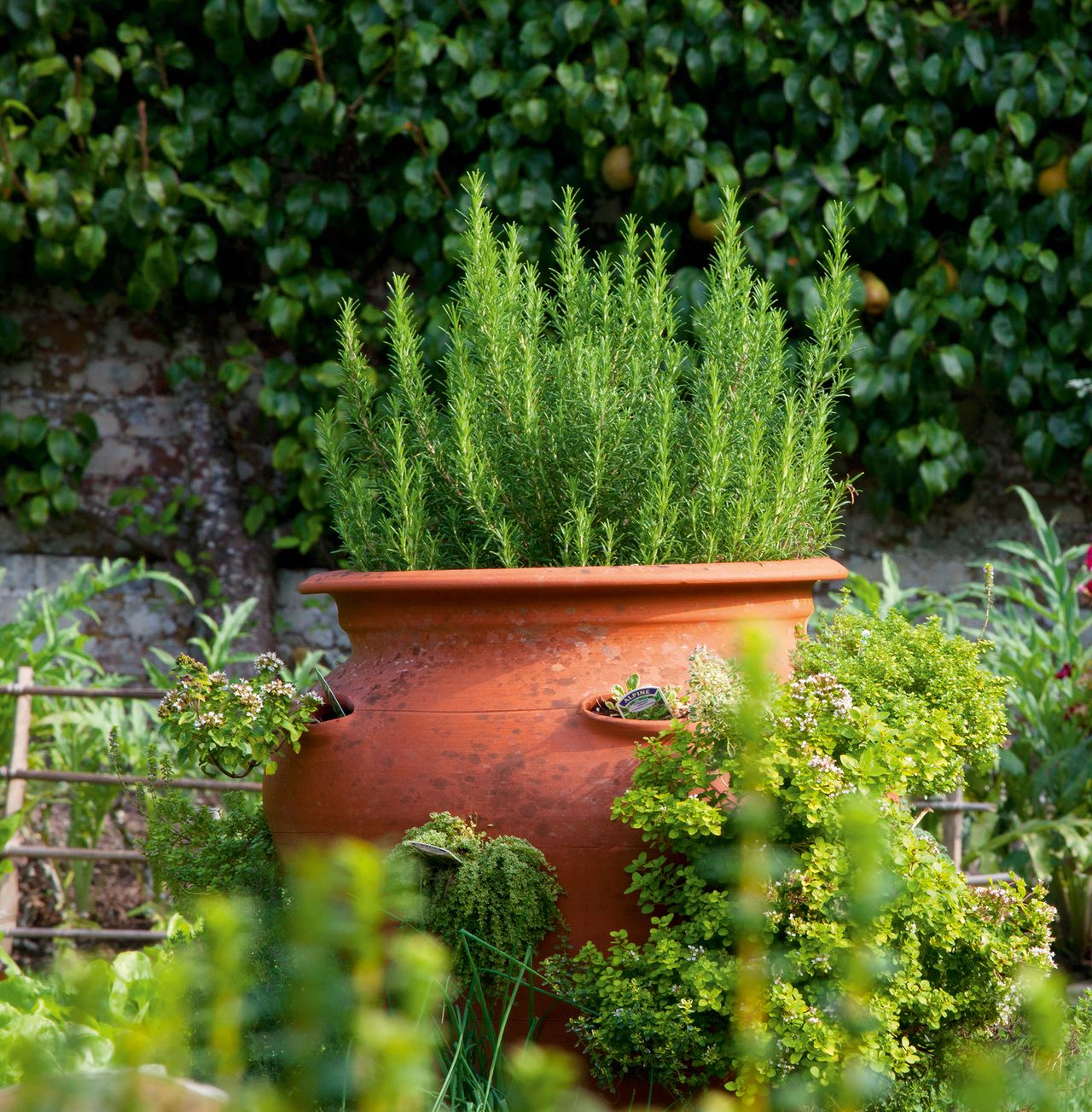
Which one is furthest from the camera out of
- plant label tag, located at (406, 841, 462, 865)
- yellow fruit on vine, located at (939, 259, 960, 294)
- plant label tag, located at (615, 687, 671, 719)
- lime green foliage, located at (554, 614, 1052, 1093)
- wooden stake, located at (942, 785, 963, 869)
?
yellow fruit on vine, located at (939, 259, 960, 294)

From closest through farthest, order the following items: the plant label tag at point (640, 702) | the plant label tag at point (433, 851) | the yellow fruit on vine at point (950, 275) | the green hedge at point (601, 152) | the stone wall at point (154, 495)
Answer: the plant label tag at point (433, 851), the plant label tag at point (640, 702), the green hedge at point (601, 152), the yellow fruit on vine at point (950, 275), the stone wall at point (154, 495)

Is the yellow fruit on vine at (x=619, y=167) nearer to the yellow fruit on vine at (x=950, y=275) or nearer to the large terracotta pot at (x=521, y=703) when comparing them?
the yellow fruit on vine at (x=950, y=275)

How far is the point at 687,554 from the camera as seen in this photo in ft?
5.78

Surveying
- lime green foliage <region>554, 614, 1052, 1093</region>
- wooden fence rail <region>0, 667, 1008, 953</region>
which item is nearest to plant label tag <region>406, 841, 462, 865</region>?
lime green foliage <region>554, 614, 1052, 1093</region>

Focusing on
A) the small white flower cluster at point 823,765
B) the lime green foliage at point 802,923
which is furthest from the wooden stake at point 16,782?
the small white flower cluster at point 823,765

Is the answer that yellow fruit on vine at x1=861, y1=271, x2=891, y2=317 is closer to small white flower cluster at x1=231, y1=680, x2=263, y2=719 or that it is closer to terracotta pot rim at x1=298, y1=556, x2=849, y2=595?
terracotta pot rim at x1=298, y1=556, x2=849, y2=595

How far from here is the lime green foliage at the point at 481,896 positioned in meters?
1.45

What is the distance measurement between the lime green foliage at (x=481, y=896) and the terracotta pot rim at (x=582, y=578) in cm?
32

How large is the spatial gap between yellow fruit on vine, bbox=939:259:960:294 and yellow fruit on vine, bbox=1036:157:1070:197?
14.0 inches

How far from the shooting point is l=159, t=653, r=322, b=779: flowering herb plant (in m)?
1.58

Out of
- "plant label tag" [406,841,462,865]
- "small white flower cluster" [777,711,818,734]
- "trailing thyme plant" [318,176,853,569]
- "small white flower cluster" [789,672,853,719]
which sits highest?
"trailing thyme plant" [318,176,853,569]

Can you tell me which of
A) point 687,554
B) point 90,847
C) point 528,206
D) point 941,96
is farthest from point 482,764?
point 941,96

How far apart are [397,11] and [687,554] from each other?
258 cm

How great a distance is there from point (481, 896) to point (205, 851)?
56 centimetres
